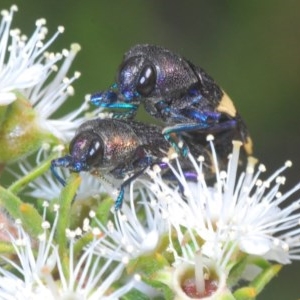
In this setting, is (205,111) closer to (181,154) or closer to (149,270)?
(181,154)

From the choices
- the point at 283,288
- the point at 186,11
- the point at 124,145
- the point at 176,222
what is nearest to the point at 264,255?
the point at 176,222

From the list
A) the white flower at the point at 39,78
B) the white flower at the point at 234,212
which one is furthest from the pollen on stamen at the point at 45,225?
the white flower at the point at 39,78

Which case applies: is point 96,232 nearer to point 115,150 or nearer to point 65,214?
point 65,214

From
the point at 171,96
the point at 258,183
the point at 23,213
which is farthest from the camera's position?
the point at 171,96

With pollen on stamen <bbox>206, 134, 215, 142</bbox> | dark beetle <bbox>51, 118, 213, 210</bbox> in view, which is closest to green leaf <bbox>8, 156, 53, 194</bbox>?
dark beetle <bbox>51, 118, 213, 210</bbox>

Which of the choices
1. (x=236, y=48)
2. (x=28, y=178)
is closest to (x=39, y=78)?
(x=28, y=178)

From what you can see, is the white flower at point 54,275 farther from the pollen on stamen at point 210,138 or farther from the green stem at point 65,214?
the pollen on stamen at point 210,138
